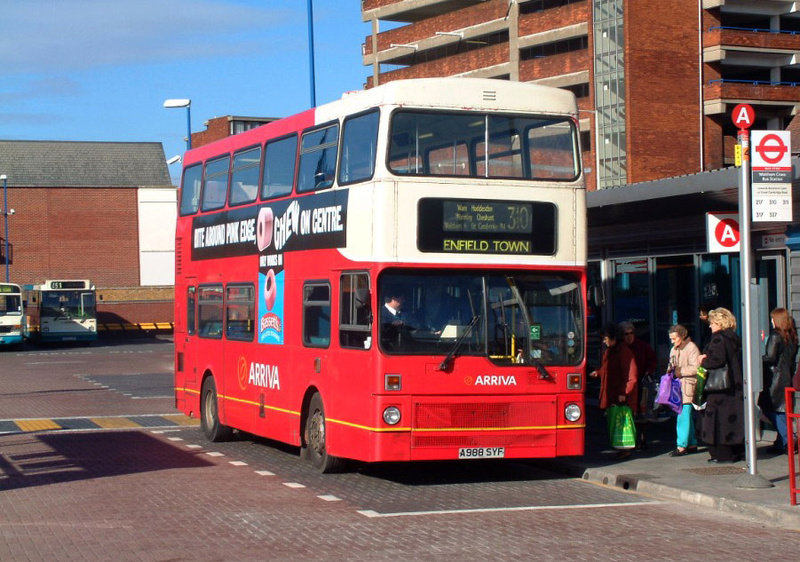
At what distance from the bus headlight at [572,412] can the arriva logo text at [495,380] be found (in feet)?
2.31

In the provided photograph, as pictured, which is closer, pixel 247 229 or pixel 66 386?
pixel 247 229

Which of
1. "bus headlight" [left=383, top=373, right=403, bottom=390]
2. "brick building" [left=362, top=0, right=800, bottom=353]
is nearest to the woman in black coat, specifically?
"bus headlight" [left=383, top=373, right=403, bottom=390]

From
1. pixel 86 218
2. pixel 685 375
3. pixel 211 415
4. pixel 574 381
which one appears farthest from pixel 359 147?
pixel 86 218

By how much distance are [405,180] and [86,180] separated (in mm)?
75801

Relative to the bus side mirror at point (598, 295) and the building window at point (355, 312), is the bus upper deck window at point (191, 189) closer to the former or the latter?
the building window at point (355, 312)

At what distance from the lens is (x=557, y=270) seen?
13.4m

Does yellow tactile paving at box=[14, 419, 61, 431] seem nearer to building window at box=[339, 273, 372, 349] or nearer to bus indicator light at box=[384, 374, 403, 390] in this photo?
building window at box=[339, 273, 372, 349]

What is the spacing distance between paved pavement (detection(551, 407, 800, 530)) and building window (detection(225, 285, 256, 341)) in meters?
4.61

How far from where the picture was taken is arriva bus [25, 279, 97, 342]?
5809 centimetres

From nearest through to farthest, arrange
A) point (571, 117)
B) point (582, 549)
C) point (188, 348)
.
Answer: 1. point (582, 549)
2. point (571, 117)
3. point (188, 348)

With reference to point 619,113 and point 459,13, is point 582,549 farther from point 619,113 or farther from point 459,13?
point 459,13

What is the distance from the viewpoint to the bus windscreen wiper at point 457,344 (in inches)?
507

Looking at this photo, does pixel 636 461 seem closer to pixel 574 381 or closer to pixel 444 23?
A: pixel 574 381

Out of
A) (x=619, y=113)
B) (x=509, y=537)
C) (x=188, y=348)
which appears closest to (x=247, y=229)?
(x=188, y=348)
